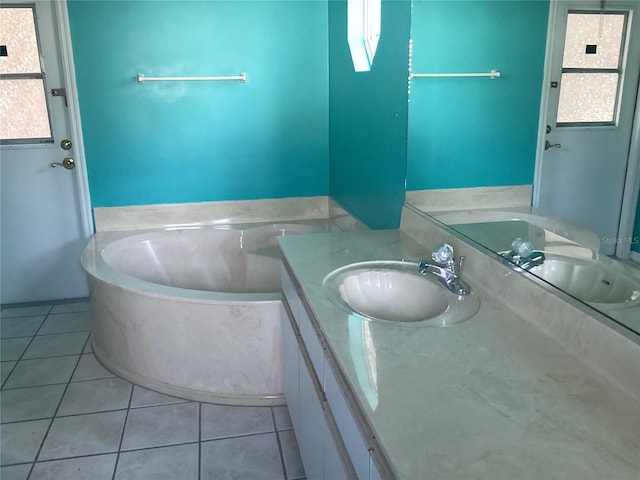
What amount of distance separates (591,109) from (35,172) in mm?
2941

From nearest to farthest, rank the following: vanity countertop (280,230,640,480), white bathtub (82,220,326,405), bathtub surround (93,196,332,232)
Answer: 1. vanity countertop (280,230,640,480)
2. white bathtub (82,220,326,405)
3. bathtub surround (93,196,332,232)

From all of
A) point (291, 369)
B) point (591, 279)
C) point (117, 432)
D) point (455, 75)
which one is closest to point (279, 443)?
point (291, 369)

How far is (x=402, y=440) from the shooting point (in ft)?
2.76

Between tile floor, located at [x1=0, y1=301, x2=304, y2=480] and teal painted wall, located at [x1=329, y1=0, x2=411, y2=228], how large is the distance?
3.39 feet

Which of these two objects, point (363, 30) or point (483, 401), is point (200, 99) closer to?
point (363, 30)

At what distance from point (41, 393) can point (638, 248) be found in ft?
7.82

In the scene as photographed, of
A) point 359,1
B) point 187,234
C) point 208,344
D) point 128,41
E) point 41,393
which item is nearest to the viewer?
point 208,344

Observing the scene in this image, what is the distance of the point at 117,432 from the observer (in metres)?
2.11

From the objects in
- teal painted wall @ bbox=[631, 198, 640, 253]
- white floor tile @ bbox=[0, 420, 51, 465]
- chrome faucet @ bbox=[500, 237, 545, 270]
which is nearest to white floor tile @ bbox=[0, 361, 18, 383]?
white floor tile @ bbox=[0, 420, 51, 465]

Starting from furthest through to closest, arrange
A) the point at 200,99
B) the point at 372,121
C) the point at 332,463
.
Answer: the point at 200,99 < the point at 372,121 < the point at 332,463

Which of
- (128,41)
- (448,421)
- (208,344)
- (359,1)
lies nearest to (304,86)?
(359,1)

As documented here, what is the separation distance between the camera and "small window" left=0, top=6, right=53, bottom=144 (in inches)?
113

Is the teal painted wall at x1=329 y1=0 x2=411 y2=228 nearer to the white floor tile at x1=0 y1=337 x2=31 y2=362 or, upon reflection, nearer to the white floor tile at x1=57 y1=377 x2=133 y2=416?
the white floor tile at x1=57 y1=377 x2=133 y2=416

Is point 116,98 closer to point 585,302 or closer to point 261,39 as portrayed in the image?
point 261,39
